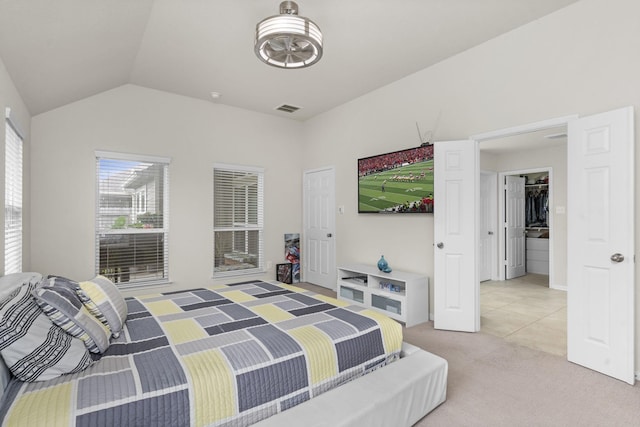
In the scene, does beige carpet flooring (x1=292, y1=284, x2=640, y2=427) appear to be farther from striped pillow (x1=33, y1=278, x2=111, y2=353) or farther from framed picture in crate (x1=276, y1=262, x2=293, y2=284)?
framed picture in crate (x1=276, y1=262, x2=293, y2=284)

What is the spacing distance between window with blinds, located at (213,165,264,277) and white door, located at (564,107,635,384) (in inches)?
163

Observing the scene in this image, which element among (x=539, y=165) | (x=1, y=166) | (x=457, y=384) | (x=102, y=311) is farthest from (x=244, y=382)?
(x=539, y=165)

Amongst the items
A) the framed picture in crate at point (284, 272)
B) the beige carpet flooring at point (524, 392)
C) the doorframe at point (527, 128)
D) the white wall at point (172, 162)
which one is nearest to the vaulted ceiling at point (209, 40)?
the white wall at point (172, 162)

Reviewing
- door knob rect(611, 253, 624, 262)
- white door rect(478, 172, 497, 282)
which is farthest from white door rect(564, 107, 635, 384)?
white door rect(478, 172, 497, 282)

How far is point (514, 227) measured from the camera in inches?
258

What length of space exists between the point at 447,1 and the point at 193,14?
212 cm

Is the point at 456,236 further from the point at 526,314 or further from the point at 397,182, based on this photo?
the point at 526,314

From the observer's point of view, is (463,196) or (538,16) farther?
(463,196)

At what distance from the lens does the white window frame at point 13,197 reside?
264 cm

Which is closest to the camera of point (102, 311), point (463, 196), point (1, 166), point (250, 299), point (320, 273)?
point (102, 311)

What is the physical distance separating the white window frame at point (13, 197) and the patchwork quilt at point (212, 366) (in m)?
1.26

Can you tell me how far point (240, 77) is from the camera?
412cm

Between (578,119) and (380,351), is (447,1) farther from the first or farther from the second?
(380,351)

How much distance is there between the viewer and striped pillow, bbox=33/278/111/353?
162cm
